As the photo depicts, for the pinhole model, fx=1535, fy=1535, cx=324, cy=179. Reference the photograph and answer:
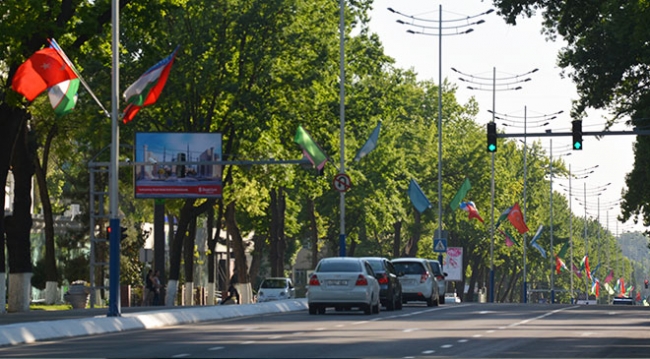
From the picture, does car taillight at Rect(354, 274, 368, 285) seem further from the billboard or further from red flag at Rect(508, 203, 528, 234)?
red flag at Rect(508, 203, 528, 234)

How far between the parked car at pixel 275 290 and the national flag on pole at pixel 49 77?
4262 centimetres

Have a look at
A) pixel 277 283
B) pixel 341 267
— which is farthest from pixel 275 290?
pixel 341 267

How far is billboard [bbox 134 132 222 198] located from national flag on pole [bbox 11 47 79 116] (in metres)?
17.5

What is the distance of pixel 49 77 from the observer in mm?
38625

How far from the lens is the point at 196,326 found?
37.5 metres

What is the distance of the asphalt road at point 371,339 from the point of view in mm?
25656

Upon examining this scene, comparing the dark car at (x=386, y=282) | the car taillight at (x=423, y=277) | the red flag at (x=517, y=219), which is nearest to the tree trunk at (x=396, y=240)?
the red flag at (x=517, y=219)

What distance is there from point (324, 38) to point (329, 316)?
79.9 feet

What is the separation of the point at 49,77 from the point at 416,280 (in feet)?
66.8

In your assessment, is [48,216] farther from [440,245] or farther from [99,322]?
[99,322]

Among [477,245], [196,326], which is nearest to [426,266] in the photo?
[196,326]

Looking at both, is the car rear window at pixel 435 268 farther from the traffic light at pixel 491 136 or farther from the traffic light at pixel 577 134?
the traffic light at pixel 577 134

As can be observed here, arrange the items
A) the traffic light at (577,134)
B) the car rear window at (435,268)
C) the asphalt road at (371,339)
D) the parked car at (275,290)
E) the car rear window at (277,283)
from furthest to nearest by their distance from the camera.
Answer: the car rear window at (277,283), the parked car at (275,290), the car rear window at (435,268), the traffic light at (577,134), the asphalt road at (371,339)

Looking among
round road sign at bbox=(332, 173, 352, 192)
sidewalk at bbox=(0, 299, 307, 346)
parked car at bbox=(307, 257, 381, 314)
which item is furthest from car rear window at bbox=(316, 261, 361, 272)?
round road sign at bbox=(332, 173, 352, 192)
